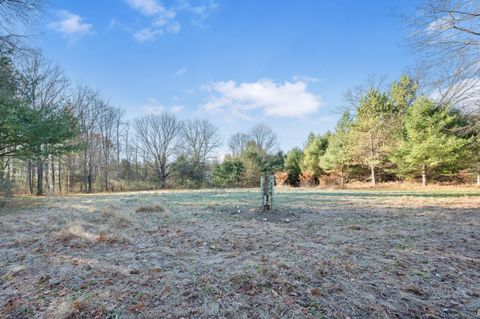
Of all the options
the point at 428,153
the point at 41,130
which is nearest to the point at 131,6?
the point at 41,130

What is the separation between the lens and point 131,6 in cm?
645

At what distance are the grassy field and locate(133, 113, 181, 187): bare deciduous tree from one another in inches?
862

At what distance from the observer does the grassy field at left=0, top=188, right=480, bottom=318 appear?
179 centimetres

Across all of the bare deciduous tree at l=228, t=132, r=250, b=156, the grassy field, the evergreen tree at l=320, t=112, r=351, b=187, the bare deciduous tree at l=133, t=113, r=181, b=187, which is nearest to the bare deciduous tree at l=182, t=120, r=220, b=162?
the bare deciduous tree at l=133, t=113, r=181, b=187

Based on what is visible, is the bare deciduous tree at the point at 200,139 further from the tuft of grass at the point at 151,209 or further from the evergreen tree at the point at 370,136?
the tuft of grass at the point at 151,209

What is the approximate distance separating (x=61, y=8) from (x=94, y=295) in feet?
20.1

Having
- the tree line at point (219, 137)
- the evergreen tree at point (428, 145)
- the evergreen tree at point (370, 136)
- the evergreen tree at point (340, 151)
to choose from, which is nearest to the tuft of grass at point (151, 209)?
the tree line at point (219, 137)

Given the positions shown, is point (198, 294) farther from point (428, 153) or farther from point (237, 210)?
point (428, 153)

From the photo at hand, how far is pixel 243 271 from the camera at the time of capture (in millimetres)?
2369

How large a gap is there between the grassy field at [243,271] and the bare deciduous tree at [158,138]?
21901mm

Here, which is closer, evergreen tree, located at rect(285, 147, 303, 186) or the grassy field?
the grassy field

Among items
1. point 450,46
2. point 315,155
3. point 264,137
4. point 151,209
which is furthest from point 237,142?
point 450,46

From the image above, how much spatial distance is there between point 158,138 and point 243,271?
26.3 m

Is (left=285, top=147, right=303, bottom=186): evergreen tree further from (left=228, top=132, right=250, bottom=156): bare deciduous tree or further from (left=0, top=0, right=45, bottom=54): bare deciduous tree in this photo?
(left=0, top=0, right=45, bottom=54): bare deciduous tree
